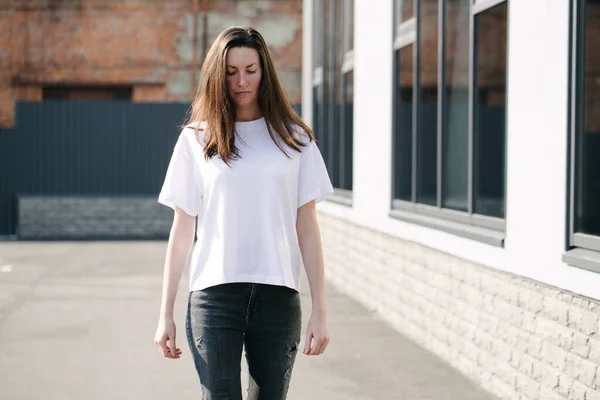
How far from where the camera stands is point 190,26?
21328mm

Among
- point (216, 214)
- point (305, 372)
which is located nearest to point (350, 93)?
point (305, 372)

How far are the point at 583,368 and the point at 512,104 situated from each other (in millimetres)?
1803

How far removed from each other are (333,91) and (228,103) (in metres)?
10.0

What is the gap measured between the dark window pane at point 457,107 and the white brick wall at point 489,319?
8.73m

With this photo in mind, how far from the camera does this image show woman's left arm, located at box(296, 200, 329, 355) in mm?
3178

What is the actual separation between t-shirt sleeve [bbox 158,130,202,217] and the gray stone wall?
17002 millimetres

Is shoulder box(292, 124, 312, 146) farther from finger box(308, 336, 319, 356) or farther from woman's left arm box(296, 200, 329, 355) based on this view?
finger box(308, 336, 319, 356)

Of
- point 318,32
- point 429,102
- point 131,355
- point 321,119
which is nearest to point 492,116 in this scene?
point 429,102

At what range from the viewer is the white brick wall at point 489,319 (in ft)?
16.3

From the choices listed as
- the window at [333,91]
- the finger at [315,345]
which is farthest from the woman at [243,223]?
the window at [333,91]

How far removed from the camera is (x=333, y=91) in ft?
42.8

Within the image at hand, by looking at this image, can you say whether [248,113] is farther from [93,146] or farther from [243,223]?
[93,146]

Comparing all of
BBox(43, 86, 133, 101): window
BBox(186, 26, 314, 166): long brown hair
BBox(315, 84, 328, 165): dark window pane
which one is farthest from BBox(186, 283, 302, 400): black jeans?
BBox(43, 86, 133, 101): window

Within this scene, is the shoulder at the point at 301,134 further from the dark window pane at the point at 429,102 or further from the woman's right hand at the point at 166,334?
the dark window pane at the point at 429,102
